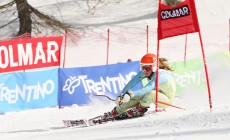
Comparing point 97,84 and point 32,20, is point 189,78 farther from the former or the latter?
point 32,20

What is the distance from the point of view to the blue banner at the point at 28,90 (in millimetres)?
14062

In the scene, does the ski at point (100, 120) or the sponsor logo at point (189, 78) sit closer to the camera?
the ski at point (100, 120)

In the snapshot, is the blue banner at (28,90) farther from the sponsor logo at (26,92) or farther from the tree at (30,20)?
the tree at (30,20)

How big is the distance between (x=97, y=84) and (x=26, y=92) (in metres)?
1.99

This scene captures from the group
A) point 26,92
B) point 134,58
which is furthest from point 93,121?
point 134,58

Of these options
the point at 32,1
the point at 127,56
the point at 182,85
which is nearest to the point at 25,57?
the point at 182,85

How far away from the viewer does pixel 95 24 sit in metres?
27.7

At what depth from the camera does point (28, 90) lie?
47.1ft

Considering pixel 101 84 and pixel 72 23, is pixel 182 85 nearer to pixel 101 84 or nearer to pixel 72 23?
pixel 101 84

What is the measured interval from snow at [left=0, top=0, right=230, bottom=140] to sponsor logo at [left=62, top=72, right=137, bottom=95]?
0.72 m

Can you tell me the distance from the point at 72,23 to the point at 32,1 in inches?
153

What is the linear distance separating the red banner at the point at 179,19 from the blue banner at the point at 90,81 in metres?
5.56

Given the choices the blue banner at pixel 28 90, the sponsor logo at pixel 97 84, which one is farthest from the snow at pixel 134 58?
the sponsor logo at pixel 97 84

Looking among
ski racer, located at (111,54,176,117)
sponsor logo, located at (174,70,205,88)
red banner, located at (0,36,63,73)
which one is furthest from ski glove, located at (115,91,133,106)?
sponsor logo, located at (174,70,205,88)
